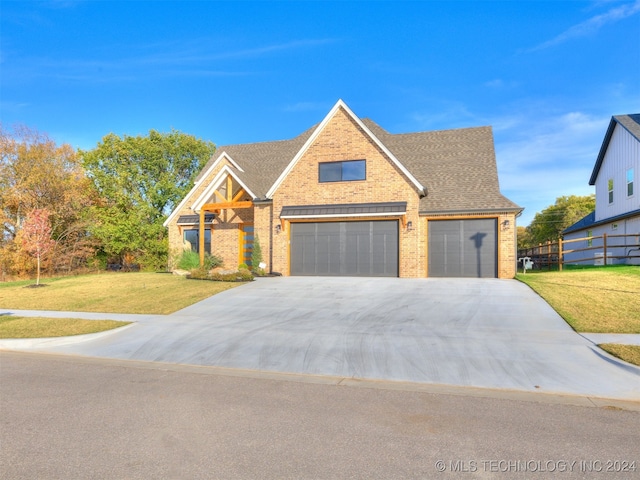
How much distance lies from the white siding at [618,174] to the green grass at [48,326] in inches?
970

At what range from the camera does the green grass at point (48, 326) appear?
9828 mm

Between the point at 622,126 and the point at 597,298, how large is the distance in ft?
54.5

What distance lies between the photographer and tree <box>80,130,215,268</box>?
30641 millimetres

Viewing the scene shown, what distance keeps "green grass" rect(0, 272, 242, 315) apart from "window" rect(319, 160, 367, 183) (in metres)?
7.04

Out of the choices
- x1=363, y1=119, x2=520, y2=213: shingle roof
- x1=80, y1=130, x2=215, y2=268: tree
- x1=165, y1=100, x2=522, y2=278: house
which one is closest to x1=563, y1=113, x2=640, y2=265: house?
x1=363, y1=119, x2=520, y2=213: shingle roof

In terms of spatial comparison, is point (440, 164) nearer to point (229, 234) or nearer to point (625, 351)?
point (229, 234)

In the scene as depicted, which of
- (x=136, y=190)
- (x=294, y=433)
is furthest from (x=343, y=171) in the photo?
(x=136, y=190)

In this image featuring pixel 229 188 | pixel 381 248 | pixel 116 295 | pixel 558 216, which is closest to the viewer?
pixel 116 295

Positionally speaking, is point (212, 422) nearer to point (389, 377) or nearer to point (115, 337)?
point (389, 377)

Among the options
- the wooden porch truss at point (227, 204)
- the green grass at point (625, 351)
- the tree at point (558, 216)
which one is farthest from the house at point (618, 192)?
the tree at point (558, 216)

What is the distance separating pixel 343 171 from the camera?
19.7 metres

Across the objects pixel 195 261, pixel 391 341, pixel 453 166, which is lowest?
pixel 391 341

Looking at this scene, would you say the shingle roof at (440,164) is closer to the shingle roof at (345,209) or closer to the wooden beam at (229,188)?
the wooden beam at (229,188)

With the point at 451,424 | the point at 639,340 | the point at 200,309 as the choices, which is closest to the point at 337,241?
the point at 200,309
